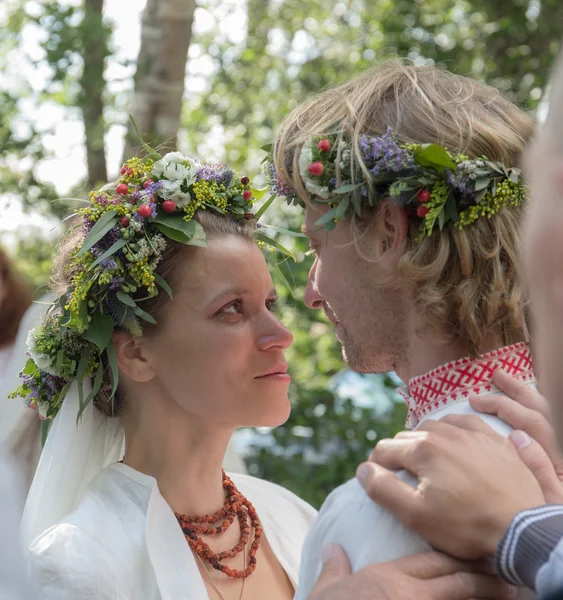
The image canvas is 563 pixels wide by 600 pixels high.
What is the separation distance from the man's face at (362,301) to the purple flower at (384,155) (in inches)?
6.5

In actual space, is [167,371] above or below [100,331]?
below

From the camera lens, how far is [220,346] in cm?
271

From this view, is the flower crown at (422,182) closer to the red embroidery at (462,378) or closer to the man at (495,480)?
the red embroidery at (462,378)

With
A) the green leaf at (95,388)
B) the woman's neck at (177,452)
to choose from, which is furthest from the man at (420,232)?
the green leaf at (95,388)

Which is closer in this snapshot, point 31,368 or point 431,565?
point 431,565

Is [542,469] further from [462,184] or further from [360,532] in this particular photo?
[462,184]

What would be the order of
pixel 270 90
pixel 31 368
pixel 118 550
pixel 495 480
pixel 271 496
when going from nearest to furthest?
pixel 495 480, pixel 118 550, pixel 31 368, pixel 271 496, pixel 270 90

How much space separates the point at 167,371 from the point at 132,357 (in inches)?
5.3

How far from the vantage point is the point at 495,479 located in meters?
1.72

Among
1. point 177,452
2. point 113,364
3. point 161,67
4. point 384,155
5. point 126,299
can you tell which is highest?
point 161,67

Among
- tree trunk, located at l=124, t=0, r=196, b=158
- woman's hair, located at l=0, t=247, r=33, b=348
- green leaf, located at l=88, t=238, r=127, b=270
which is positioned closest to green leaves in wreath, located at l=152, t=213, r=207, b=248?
green leaf, located at l=88, t=238, r=127, b=270

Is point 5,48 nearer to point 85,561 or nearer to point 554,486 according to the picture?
point 85,561

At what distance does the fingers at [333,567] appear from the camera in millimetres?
1772

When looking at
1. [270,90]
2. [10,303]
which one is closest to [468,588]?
[10,303]
